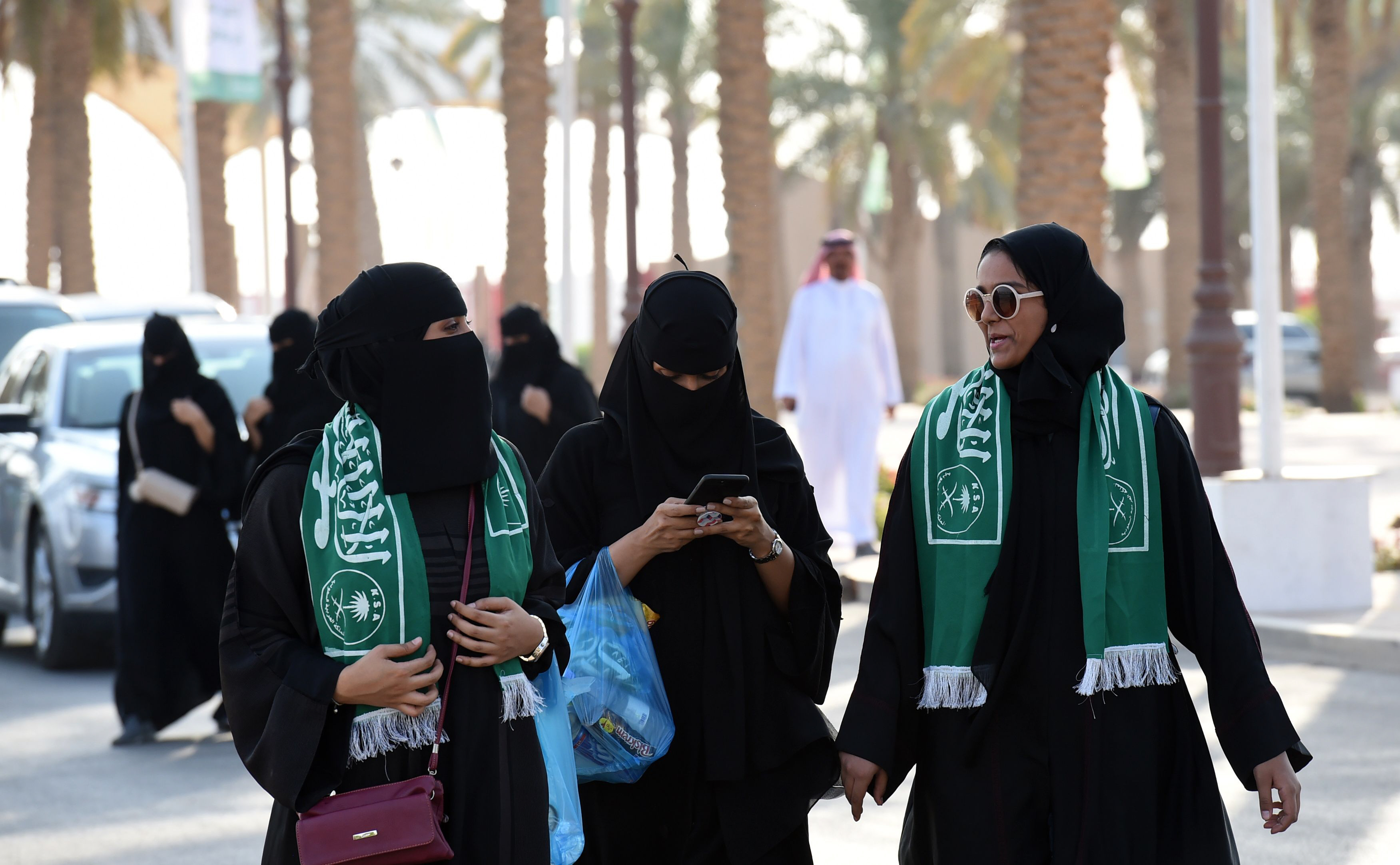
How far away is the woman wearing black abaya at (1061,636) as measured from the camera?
327cm

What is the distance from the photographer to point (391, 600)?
3.03 metres

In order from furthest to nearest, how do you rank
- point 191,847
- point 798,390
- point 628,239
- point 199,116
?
1. point 199,116
2. point 628,239
3. point 798,390
4. point 191,847

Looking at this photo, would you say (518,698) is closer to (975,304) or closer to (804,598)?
(804,598)

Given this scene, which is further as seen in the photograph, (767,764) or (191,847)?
(191,847)

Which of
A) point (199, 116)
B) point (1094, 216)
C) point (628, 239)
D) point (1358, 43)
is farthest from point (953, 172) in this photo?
point (1094, 216)

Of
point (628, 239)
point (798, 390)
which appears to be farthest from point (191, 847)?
point (628, 239)

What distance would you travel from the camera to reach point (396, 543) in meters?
3.04

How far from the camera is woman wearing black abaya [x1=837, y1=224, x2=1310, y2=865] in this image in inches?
129

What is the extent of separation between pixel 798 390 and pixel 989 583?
27.3 ft

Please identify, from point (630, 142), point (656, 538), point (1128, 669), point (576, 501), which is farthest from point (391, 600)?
point (630, 142)

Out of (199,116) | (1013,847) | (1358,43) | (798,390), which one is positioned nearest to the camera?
(1013,847)

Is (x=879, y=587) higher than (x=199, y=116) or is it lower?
lower

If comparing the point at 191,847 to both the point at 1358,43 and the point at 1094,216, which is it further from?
the point at 1358,43

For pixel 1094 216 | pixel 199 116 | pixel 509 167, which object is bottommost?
pixel 1094 216
